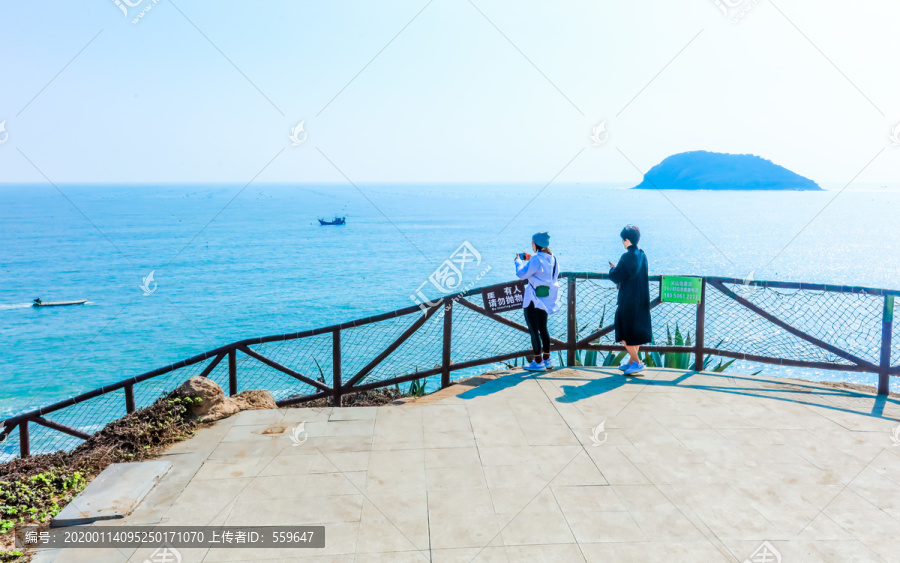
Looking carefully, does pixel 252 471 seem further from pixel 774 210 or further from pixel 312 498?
pixel 774 210

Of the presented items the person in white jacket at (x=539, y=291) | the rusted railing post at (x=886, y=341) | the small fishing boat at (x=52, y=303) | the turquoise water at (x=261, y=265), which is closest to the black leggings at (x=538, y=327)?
the person in white jacket at (x=539, y=291)

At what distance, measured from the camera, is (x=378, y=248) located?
265 ft

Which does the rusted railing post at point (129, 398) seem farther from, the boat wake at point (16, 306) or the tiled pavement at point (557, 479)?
the boat wake at point (16, 306)

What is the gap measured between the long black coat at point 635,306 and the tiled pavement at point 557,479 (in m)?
0.89

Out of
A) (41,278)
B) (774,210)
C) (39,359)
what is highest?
(774,210)

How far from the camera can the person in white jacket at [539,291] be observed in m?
7.36

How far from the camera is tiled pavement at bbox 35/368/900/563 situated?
12.2 ft

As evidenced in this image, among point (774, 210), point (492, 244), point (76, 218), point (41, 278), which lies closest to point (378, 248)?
point (492, 244)

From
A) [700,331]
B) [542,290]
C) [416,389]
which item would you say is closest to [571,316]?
[542,290]

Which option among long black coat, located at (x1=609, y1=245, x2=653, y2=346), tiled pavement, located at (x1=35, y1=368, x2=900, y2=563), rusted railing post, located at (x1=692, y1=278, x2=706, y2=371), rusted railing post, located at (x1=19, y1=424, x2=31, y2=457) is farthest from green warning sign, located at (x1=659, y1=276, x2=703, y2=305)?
rusted railing post, located at (x1=19, y1=424, x2=31, y2=457)

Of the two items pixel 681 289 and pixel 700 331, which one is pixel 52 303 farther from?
pixel 700 331

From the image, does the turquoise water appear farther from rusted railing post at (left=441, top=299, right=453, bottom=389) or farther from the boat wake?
rusted railing post at (left=441, top=299, right=453, bottom=389)

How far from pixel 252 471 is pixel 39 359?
139ft

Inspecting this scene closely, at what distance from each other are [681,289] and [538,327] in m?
1.87
